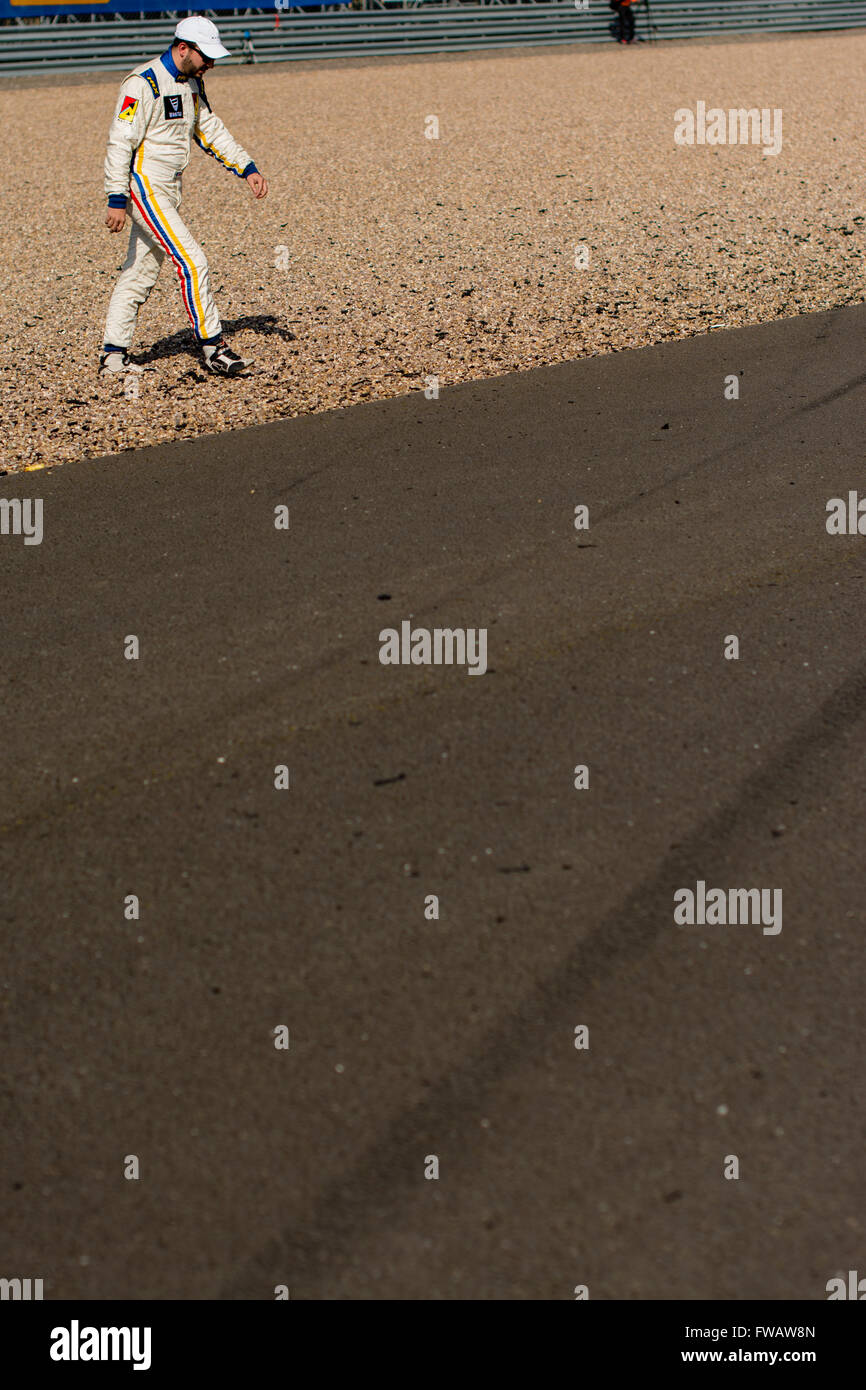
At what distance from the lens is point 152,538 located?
7016 millimetres

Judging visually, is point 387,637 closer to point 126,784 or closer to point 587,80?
point 126,784

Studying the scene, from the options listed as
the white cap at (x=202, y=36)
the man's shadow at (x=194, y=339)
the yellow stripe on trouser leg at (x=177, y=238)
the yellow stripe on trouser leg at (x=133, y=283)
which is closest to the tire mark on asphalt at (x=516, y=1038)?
the yellow stripe on trouser leg at (x=177, y=238)

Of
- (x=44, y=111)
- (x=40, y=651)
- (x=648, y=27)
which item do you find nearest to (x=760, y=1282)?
(x=40, y=651)

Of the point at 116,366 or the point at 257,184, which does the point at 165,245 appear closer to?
the point at 257,184

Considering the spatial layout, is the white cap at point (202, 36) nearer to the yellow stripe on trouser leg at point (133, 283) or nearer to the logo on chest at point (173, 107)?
the logo on chest at point (173, 107)

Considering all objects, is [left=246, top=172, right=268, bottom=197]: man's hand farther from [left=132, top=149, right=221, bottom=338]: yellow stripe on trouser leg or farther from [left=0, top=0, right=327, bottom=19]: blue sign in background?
[left=0, top=0, right=327, bottom=19]: blue sign in background

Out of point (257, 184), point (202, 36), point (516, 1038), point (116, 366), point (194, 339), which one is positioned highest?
point (202, 36)

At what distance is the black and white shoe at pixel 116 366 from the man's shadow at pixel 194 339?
302mm

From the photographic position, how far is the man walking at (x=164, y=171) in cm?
869

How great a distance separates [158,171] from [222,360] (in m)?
1.31

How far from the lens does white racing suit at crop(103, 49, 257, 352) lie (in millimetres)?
8734

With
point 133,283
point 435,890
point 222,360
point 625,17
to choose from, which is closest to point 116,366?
point 133,283

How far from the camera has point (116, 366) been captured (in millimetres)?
9695

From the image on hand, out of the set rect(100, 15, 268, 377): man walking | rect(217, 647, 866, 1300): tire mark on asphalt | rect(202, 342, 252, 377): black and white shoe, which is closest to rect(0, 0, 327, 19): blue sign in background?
rect(100, 15, 268, 377): man walking
